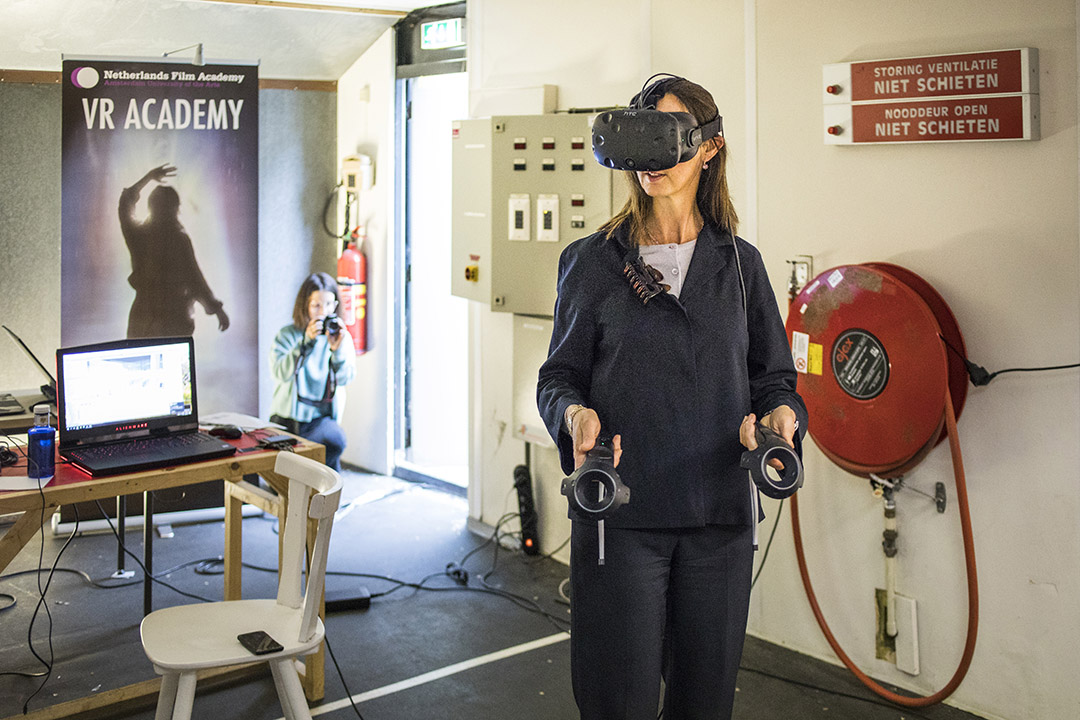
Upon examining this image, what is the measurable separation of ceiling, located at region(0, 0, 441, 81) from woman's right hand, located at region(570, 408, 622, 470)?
146 inches

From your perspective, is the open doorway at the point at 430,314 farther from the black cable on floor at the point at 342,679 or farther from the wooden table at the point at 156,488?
the wooden table at the point at 156,488

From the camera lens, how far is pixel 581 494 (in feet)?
5.34

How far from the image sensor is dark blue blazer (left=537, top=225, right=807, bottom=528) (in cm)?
176

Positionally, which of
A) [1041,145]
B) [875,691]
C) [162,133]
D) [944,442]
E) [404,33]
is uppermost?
[404,33]

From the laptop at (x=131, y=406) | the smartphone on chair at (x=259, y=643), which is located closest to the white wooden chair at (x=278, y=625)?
the smartphone on chair at (x=259, y=643)

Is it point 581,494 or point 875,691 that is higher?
point 581,494

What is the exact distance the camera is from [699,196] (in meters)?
1.92

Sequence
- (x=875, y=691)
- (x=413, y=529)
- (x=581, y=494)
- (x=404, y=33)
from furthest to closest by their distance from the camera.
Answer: (x=404, y=33) < (x=413, y=529) < (x=875, y=691) < (x=581, y=494)

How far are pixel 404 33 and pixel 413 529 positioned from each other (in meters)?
2.73

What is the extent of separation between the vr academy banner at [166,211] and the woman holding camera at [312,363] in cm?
41

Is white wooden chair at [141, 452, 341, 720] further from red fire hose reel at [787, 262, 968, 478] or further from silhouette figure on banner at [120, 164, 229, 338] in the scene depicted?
silhouette figure on banner at [120, 164, 229, 338]

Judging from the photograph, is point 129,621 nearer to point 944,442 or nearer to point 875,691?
point 875,691

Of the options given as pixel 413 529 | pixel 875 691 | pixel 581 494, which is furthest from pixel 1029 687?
pixel 413 529

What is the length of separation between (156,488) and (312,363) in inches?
99.1
